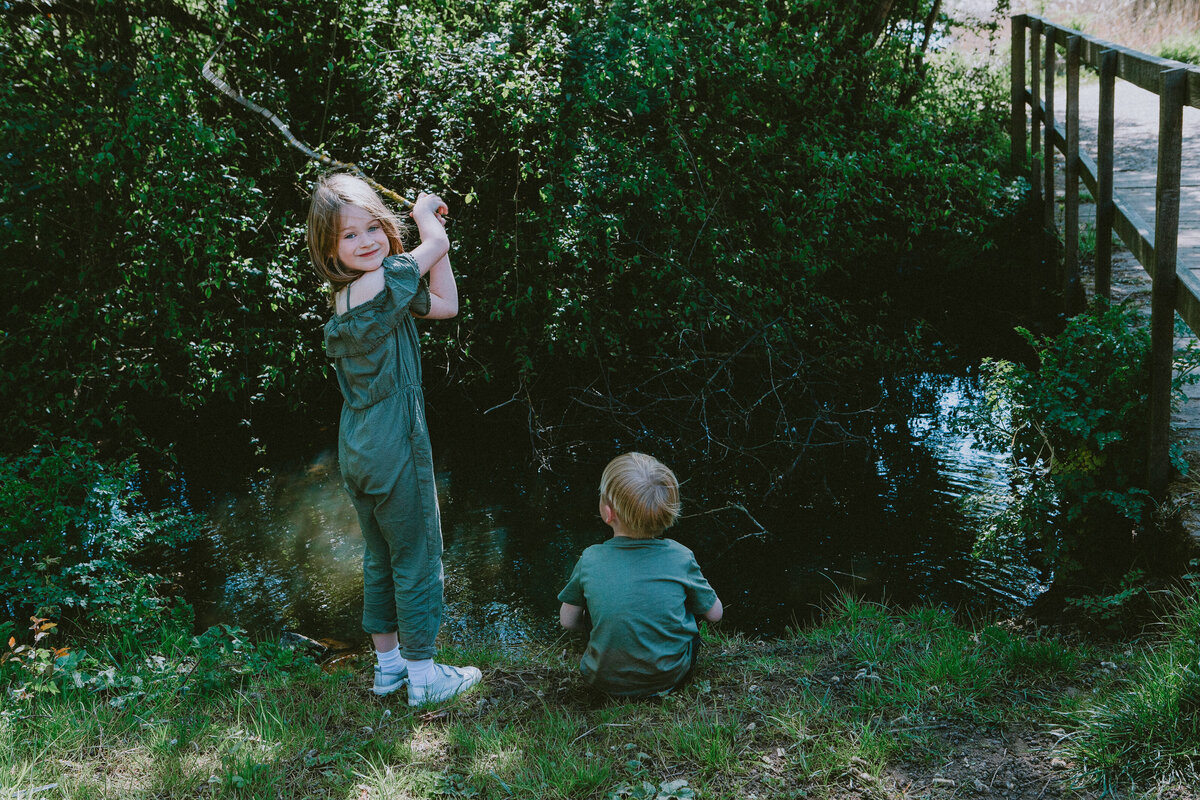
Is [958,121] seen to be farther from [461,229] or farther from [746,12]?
[461,229]

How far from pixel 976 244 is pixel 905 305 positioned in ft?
2.92

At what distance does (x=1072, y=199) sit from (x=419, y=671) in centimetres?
555

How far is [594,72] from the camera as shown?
5691 millimetres

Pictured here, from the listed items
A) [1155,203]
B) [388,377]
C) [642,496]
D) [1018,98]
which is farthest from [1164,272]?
[1018,98]

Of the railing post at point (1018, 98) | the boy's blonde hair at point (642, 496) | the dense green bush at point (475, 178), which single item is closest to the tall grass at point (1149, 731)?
the boy's blonde hair at point (642, 496)

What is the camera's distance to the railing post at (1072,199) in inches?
243

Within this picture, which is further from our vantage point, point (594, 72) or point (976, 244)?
point (976, 244)

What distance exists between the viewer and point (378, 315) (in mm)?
3121

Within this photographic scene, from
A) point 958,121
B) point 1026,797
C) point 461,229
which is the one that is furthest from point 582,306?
point 958,121

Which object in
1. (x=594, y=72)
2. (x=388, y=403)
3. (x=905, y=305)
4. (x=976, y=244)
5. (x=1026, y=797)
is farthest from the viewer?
(x=905, y=305)

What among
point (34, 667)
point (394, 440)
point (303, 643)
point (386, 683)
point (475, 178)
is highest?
point (475, 178)

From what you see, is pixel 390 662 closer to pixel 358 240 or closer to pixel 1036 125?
pixel 358 240

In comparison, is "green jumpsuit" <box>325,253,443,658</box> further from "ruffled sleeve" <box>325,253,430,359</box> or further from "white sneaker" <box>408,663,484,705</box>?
"white sneaker" <box>408,663,484,705</box>

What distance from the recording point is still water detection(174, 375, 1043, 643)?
4906 mm
